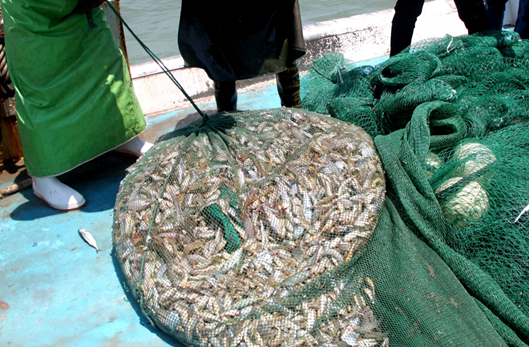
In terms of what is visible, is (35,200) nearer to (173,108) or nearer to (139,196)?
(139,196)

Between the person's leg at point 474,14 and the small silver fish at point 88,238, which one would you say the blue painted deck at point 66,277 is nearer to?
the small silver fish at point 88,238

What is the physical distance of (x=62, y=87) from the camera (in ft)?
9.54

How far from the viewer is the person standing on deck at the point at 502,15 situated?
4312 millimetres

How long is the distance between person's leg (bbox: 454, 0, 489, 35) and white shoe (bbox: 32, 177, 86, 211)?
142 inches

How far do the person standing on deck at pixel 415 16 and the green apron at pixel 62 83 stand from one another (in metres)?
2.50

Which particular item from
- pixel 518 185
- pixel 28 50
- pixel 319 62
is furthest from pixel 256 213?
pixel 319 62

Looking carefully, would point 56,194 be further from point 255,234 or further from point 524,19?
point 524,19

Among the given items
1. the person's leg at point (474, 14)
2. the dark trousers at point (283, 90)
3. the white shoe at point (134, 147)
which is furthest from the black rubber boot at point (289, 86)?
the person's leg at point (474, 14)

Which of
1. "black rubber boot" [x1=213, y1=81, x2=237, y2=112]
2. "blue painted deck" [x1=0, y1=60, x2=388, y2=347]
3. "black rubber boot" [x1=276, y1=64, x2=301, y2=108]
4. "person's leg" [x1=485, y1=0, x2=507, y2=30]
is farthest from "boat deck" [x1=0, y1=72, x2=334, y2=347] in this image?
"person's leg" [x1=485, y1=0, x2=507, y2=30]

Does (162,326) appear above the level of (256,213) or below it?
below

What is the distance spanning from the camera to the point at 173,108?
4.41m

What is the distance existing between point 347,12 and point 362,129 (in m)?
8.72

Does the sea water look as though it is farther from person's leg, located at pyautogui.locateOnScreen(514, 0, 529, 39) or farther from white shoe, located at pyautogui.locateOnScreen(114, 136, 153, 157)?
person's leg, located at pyautogui.locateOnScreen(514, 0, 529, 39)

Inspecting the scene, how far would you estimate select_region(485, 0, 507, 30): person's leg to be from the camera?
448cm
